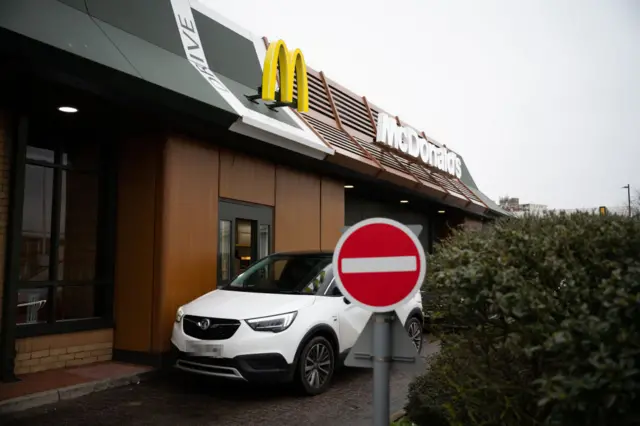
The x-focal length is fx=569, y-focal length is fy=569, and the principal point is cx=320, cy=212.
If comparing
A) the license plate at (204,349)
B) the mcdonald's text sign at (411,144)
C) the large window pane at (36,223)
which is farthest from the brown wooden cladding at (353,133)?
the license plate at (204,349)

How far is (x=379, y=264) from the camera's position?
315 centimetres

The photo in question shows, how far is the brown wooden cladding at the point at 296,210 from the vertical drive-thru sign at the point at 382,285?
26.2 ft

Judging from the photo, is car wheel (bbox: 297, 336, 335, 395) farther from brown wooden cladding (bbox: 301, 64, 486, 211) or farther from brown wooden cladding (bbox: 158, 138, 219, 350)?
brown wooden cladding (bbox: 301, 64, 486, 211)

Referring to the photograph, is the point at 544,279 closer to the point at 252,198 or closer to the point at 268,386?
the point at 268,386

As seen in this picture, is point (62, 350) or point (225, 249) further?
point (225, 249)

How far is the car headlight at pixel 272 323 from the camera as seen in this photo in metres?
6.49

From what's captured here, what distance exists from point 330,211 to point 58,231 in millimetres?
6494

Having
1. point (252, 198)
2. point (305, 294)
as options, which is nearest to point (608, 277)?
point (305, 294)

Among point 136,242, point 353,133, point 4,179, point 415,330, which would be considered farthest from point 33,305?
point 353,133

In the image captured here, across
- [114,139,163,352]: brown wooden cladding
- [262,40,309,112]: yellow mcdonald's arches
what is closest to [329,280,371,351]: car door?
[114,139,163,352]: brown wooden cladding

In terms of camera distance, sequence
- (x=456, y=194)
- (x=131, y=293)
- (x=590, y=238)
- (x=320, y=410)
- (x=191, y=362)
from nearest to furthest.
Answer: (x=590, y=238) → (x=320, y=410) → (x=191, y=362) → (x=131, y=293) → (x=456, y=194)

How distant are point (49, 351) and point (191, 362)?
231 cm

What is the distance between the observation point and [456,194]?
1989cm

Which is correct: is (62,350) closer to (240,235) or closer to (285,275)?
(285,275)
